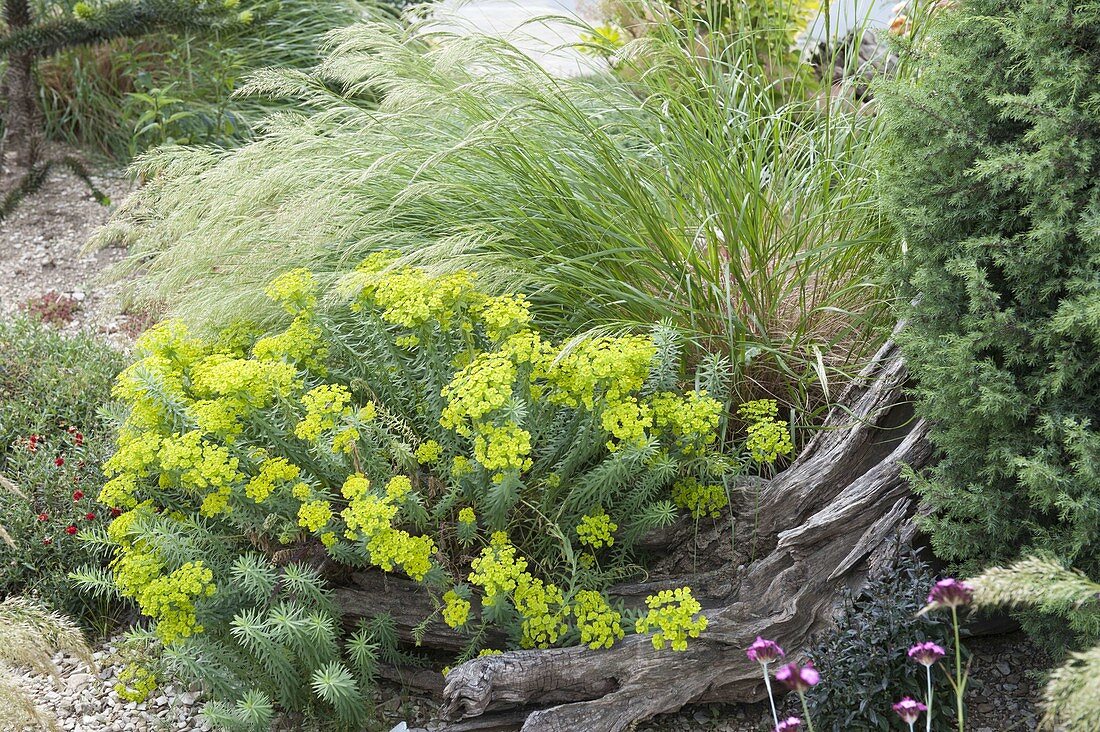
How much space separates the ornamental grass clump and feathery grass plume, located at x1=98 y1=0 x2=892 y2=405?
413 mm

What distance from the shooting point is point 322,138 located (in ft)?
11.7

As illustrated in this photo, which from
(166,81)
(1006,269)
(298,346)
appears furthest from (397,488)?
(166,81)

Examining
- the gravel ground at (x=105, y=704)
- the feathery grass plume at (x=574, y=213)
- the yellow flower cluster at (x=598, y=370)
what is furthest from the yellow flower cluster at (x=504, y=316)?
the gravel ground at (x=105, y=704)

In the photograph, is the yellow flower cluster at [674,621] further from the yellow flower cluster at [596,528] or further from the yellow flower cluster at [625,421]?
the yellow flower cluster at [625,421]

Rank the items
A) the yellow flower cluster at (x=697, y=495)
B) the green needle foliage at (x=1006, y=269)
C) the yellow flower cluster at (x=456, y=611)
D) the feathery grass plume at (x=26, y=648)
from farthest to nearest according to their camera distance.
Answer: the yellow flower cluster at (x=697, y=495) → the yellow flower cluster at (x=456, y=611) → the feathery grass plume at (x=26, y=648) → the green needle foliage at (x=1006, y=269)

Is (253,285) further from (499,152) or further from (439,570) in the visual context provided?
(439,570)

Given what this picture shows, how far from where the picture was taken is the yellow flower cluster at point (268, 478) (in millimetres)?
2393

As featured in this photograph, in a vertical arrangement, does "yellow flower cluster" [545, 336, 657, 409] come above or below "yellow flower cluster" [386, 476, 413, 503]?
above

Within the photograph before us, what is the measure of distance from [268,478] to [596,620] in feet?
3.11

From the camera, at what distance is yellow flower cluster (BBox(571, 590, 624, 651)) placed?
Answer: 2.50 meters

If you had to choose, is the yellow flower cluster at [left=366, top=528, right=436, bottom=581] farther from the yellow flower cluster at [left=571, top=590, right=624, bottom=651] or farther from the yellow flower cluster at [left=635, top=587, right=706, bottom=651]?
the yellow flower cluster at [left=635, top=587, right=706, bottom=651]

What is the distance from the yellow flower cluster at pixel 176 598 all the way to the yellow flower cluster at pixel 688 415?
1255 mm

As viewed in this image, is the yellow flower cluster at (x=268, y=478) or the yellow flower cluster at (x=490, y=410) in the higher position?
the yellow flower cluster at (x=490, y=410)

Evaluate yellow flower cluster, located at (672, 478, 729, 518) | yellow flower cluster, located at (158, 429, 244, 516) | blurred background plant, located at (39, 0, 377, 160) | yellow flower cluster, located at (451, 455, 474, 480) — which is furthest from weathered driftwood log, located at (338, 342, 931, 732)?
blurred background plant, located at (39, 0, 377, 160)
